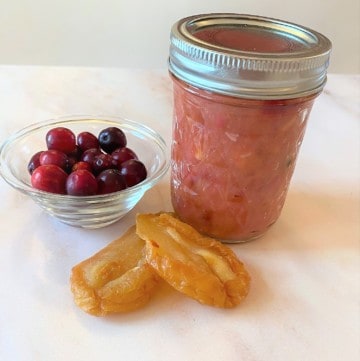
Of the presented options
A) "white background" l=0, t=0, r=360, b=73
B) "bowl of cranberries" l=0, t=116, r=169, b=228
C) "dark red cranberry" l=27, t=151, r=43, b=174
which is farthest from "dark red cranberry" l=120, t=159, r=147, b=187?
"white background" l=0, t=0, r=360, b=73

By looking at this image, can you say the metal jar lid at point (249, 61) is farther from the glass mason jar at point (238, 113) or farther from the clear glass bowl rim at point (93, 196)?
the clear glass bowl rim at point (93, 196)

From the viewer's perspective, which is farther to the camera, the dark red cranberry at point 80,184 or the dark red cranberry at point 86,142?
the dark red cranberry at point 86,142

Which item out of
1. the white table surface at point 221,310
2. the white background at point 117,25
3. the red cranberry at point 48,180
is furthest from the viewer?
the white background at point 117,25

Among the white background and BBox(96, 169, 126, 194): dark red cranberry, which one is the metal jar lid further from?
the white background

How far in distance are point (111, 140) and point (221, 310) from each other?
27 cm

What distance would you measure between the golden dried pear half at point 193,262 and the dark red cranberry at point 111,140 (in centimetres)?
14

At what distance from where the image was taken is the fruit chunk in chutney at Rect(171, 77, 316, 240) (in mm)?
495

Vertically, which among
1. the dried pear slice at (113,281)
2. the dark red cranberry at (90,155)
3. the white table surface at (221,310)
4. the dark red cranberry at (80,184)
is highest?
the dark red cranberry at (80,184)

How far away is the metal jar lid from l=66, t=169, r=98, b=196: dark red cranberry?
0.49 ft

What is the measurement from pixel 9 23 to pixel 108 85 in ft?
2.65

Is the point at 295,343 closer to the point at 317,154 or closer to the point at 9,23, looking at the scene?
the point at 317,154

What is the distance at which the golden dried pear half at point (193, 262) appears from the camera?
1.58 ft

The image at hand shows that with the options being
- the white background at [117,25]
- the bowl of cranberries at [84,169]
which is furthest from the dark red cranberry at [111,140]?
the white background at [117,25]

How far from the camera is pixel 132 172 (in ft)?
1.96
